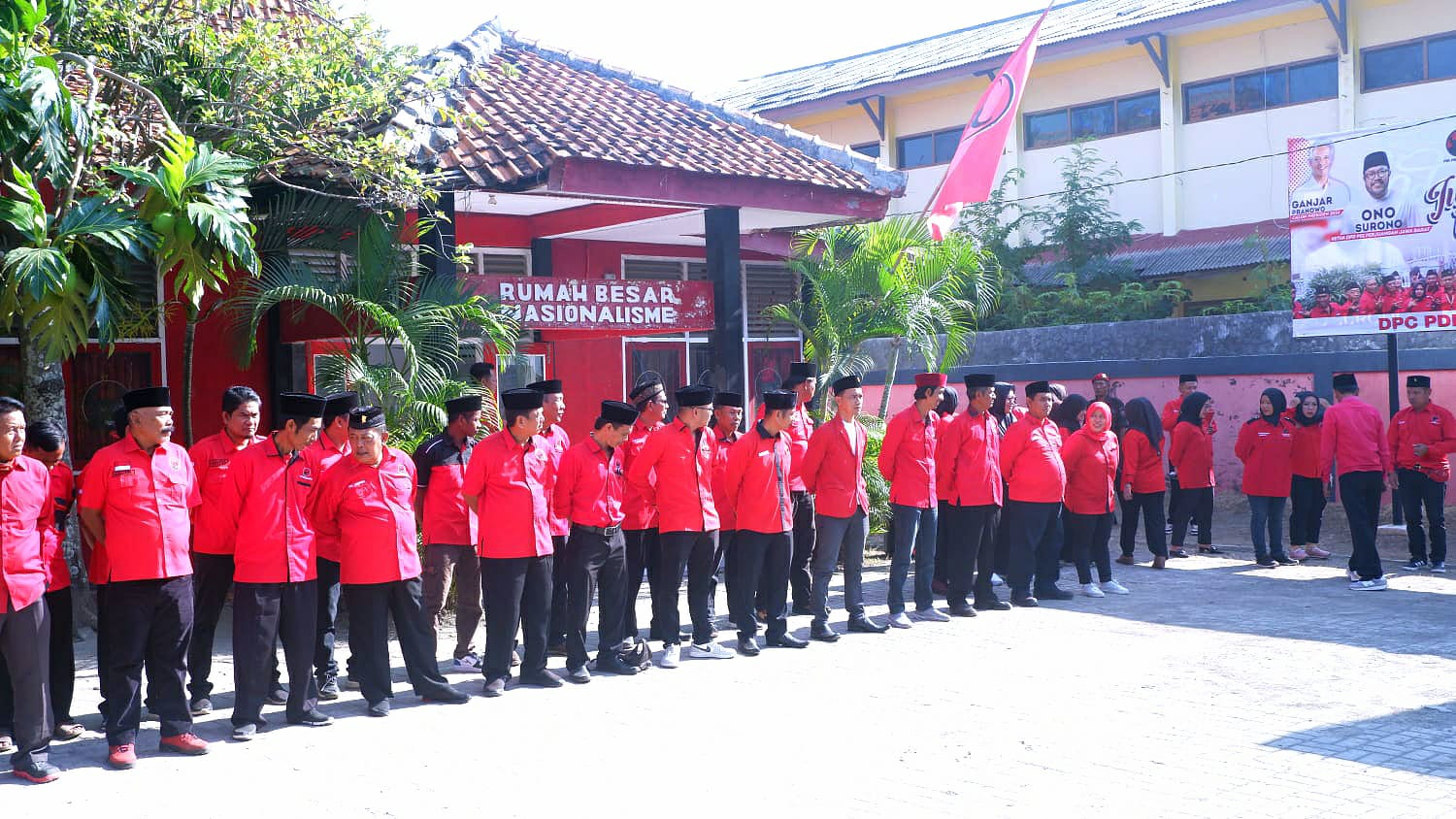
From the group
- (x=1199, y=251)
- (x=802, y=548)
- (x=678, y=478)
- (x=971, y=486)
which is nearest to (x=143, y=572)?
(x=678, y=478)

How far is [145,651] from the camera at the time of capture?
6230 mm

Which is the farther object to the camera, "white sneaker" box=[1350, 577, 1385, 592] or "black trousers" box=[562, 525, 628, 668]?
"white sneaker" box=[1350, 577, 1385, 592]

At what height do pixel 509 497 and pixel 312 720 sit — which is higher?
pixel 509 497

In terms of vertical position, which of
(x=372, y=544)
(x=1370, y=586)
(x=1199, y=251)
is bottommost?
(x=1370, y=586)

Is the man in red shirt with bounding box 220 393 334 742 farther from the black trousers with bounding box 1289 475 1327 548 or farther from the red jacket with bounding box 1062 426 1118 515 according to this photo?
the black trousers with bounding box 1289 475 1327 548

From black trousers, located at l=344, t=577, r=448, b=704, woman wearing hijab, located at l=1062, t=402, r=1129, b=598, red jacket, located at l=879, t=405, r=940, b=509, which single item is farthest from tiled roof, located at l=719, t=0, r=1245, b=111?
black trousers, located at l=344, t=577, r=448, b=704

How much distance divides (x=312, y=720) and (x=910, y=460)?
4459mm

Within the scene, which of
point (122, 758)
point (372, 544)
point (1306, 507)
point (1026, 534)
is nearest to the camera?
point (122, 758)

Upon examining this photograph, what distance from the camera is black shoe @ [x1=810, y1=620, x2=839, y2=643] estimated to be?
8.77 meters

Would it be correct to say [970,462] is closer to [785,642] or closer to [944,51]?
[785,642]

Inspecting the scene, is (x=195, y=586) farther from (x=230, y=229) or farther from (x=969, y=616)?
(x=969, y=616)

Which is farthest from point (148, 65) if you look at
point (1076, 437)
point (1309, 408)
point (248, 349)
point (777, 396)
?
point (1309, 408)

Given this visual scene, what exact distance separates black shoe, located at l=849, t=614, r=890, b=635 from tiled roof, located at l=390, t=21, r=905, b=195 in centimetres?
419

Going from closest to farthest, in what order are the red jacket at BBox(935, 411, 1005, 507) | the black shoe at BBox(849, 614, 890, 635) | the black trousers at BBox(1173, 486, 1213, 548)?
the black shoe at BBox(849, 614, 890, 635)
the red jacket at BBox(935, 411, 1005, 507)
the black trousers at BBox(1173, 486, 1213, 548)
